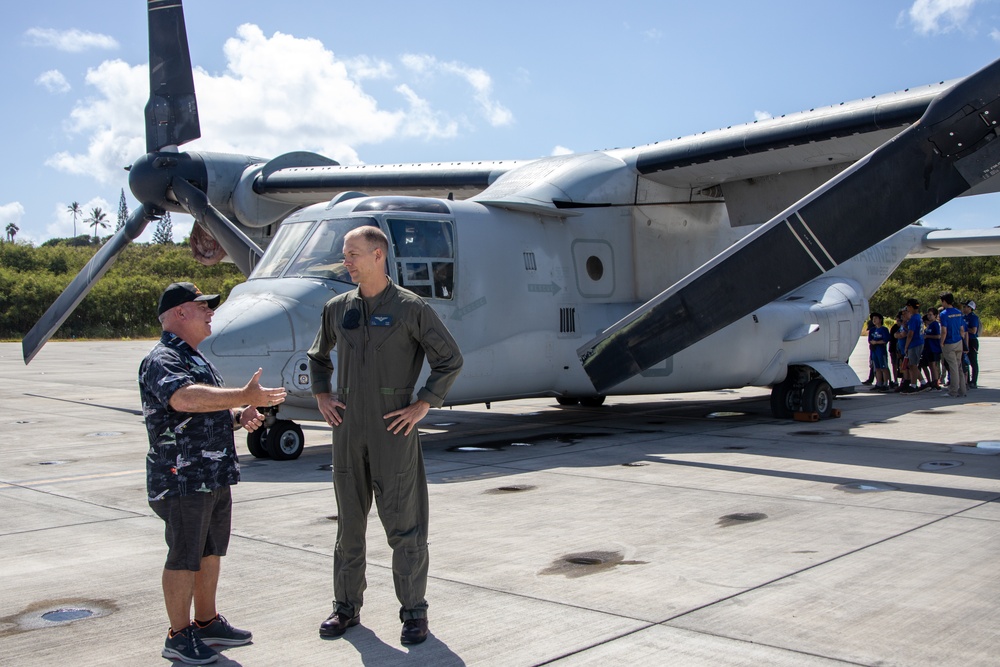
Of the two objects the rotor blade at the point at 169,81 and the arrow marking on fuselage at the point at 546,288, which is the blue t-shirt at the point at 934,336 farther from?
the rotor blade at the point at 169,81

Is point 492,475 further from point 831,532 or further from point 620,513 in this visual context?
point 831,532

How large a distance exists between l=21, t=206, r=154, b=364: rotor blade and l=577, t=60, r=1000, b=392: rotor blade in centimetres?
968

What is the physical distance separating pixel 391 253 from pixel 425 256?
41cm

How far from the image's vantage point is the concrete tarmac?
13.8ft

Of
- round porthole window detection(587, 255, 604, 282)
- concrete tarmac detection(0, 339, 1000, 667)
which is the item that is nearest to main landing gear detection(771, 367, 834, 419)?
concrete tarmac detection(0, 339, 1000, 667)

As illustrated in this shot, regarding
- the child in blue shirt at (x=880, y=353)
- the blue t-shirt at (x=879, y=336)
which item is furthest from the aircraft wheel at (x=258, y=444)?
the blue t-shirt at (x=879, y=336)

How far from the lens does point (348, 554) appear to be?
14.6 feet

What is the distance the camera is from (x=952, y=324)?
15.5 m

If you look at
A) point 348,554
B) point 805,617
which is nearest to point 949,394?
point 805,617

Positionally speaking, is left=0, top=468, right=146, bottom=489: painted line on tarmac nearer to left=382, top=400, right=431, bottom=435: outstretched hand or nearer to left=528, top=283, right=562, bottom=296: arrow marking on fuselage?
left=528, top=283, right=562, bottom=296: arrow marking on fuselage

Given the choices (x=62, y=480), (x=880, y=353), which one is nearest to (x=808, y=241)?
(x=62, y=480)

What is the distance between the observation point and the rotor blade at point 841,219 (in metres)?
8.33

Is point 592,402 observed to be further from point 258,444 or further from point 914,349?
point 914,349

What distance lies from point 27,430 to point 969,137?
38.4 feet
